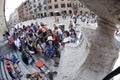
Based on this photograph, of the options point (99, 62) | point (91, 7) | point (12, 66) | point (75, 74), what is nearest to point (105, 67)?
point (99, 62)

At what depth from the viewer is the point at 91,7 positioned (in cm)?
228

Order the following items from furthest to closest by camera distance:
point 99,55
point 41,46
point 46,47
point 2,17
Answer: point 2,17, point 41,46, point 46,47, point 99,55

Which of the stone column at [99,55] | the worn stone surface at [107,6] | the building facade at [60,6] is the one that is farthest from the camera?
the building facade at [60,6]

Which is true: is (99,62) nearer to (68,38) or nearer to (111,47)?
(111,47)

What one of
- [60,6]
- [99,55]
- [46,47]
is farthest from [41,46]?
[60,6]

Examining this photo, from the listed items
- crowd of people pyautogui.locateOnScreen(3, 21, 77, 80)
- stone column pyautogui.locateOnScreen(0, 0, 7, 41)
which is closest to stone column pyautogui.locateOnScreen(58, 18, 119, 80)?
crowd of people pyautogui.locateOnScreen(3, 21, 77, 80)

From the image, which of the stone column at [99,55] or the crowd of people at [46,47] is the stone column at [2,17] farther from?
the stone column at [99,55]

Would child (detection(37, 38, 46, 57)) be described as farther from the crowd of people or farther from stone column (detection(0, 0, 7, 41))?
stone column (detection(0, 0, 7, 41))

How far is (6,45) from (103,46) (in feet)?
23.6

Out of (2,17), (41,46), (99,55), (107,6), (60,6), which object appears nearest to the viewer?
(107,6)

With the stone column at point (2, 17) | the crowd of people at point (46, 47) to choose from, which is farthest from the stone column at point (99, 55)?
the stone column at point (2, 17)

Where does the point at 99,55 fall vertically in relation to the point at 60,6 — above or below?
above

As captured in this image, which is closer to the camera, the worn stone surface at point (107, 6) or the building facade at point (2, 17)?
the worn stone surface at point (107, 6)

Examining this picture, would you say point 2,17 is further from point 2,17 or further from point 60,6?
point 60,6
